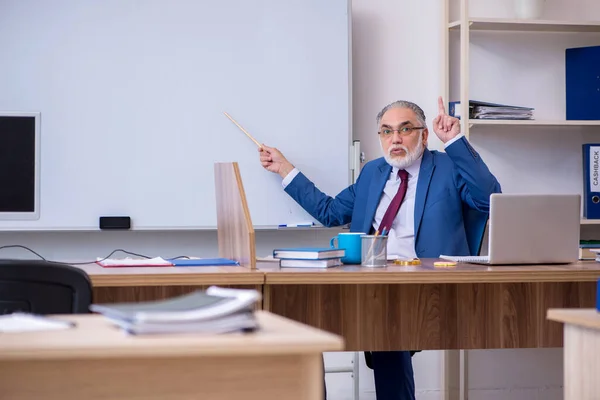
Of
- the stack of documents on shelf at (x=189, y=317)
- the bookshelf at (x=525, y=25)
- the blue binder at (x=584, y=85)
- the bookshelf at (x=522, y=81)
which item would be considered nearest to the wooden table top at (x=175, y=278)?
the stack of documents on shelf at (x=189, y=317)

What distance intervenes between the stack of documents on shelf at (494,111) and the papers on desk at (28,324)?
2933 mm

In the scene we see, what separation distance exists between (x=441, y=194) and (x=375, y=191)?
0.94 ft

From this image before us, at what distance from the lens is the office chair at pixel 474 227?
366 centimetres

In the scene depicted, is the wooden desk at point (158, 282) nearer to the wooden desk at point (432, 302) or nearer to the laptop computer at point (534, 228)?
the wooden desk at point (432, 302)

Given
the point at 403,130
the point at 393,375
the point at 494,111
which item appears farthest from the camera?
the point at 494,111

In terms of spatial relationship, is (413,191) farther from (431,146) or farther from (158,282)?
(158,282)

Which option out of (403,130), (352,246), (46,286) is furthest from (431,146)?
(46,286)

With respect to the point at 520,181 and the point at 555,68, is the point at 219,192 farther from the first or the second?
the point at 555,68

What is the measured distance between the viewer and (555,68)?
4.38 meters

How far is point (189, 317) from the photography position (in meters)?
1.23

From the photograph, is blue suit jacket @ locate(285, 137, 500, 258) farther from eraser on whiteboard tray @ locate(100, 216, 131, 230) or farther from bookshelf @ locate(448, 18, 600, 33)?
eraser on whiteboard tray @ locate(100, 216, 131, 230)

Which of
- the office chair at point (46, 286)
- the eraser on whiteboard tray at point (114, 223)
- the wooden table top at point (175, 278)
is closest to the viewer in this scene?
the office chair at point (46, 286)

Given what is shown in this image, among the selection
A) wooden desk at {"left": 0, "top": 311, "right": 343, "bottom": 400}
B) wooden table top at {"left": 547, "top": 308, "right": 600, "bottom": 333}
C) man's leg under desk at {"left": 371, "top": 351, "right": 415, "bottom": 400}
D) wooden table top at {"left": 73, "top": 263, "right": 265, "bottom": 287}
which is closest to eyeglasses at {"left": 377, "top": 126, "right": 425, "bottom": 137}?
man's leg under desk at {"left": 371, "top": 351, "right": 415, "bottom": 400}

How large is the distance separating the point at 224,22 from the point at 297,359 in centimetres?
294
